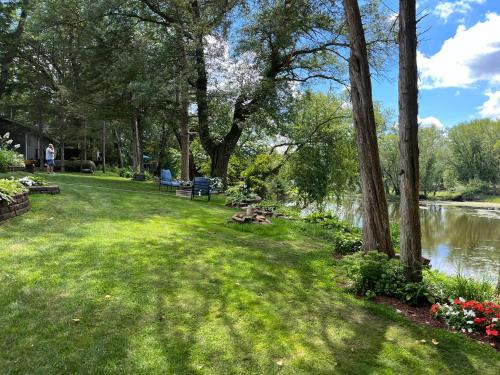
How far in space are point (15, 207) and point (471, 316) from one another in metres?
7.34

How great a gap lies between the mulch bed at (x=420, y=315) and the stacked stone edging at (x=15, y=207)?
607 cm

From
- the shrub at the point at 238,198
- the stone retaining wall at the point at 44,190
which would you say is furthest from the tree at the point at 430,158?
the stone retaining wall at the point at 44,190

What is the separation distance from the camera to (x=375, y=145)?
575cm

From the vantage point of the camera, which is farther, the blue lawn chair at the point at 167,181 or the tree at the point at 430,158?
the tree at the point at 430,158

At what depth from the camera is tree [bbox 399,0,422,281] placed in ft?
16.2

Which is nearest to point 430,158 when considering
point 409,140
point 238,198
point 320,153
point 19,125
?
point 320,153

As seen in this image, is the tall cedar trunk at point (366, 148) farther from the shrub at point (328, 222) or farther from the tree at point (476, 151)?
the tree at point (476, 151)

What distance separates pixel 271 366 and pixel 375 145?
374 cm

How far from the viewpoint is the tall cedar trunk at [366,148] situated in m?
5.67

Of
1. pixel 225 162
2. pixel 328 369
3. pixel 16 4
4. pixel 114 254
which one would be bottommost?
pixel 328 369

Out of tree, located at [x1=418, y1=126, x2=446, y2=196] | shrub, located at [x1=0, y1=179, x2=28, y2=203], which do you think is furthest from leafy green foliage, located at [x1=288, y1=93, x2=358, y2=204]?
tree, located at [x1=418, y1=126, x2=446, y2=196]

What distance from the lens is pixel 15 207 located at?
7145mm

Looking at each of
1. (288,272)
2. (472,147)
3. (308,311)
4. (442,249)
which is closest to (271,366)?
(308,311)

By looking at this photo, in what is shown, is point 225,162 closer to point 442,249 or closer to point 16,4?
point 442,249
